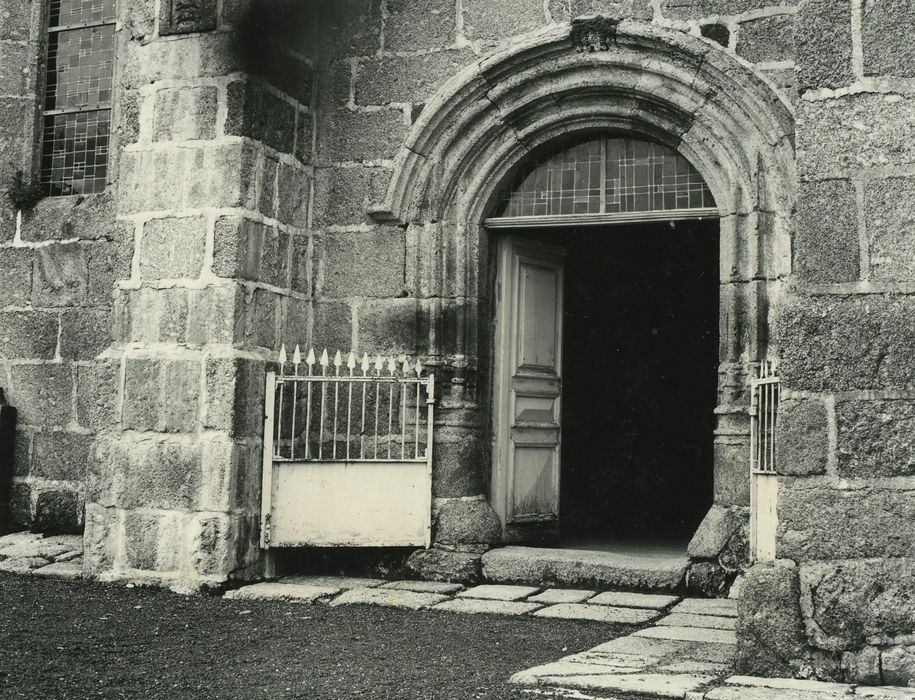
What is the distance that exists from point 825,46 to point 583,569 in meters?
3.33

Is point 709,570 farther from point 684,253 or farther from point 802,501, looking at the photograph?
point 684,253

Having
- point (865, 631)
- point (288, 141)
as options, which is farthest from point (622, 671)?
point (288, 141)

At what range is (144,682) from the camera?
4.16 meters

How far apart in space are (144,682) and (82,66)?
18.4 feet

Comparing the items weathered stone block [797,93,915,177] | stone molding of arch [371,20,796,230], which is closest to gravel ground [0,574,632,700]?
weathered stone block [797,93,915,177]

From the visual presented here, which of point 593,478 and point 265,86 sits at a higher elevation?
→ point 265,86

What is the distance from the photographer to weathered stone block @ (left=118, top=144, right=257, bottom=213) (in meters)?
6.56

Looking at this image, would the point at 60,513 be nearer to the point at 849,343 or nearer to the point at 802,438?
the point at 802,438

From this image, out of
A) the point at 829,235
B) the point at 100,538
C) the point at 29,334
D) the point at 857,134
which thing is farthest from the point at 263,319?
the point at 857,134

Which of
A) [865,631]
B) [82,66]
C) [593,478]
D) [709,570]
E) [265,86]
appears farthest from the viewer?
[593,478]

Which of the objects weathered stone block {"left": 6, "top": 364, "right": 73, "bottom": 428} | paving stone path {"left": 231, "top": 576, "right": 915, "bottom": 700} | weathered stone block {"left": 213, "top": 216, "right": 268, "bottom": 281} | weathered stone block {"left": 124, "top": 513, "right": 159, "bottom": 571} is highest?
weathered stone block {"left": 213, "top": 216, "right": 268, "bottom": 281}

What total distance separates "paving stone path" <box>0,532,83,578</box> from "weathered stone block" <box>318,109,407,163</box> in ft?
9.67

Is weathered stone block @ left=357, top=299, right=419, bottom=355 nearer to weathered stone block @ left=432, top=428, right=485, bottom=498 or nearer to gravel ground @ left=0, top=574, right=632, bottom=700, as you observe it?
weathered stone block @ left=432, top=428, right=485, bottom=498

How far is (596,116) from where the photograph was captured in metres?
6.85
